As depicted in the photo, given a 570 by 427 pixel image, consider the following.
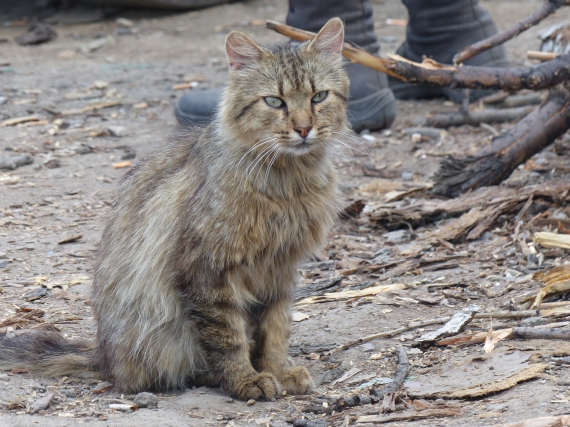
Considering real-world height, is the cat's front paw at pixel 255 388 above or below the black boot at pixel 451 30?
below

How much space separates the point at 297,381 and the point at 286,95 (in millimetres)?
1301

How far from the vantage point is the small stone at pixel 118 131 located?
24.6 feet

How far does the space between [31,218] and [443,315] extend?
120 inches

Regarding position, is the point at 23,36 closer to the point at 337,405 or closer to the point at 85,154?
the point at 85,154

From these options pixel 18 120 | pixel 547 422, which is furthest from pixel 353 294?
pixel 18 120

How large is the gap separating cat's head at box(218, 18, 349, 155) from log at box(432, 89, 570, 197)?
198cm

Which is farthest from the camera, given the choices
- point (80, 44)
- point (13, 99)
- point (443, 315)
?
point (80, 44)

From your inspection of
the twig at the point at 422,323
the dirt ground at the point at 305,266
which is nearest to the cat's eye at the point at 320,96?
the dirt ground at the point at 305,266

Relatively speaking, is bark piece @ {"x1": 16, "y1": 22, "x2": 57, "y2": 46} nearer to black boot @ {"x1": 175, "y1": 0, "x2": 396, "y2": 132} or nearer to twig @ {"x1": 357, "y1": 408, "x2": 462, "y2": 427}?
black boot @ {"x1": 175, "y1": 0, "x2": 396, "y2": 132}

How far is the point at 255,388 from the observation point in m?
3.47

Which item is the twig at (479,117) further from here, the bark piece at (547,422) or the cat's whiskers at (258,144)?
the bark piece at (547,422)

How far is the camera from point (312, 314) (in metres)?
4.33

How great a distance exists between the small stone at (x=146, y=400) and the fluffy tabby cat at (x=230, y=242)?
0.26 meters

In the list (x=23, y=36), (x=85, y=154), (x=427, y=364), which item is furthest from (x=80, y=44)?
(x=427, y=364)
